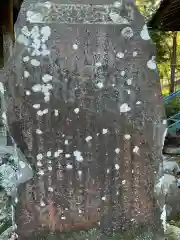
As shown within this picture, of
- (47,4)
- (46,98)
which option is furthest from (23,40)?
(46,98)

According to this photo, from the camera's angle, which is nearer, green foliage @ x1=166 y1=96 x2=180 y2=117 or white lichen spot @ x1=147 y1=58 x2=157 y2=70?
white lichen spot @ x1=147 y1=58 x2=157 y2=70

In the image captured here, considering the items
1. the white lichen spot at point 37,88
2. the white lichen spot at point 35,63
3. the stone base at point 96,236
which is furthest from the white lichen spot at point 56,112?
the stone base at point 96,236

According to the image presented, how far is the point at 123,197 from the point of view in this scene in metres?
2.37

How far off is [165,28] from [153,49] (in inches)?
315

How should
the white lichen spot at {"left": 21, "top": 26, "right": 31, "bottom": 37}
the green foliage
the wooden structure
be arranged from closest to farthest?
1. the white lichen spot at {"left": 21, "top": 26, "right": 31, "bottom": 37}
2. the wooden structure
3. the green foliage

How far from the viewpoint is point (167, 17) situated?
8.61m

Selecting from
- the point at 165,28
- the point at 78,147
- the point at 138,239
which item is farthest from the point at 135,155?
the point at 165,28

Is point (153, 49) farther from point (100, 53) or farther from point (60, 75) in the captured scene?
point (60, 75)

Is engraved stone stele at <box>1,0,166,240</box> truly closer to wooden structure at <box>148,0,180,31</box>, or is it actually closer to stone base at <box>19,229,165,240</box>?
stone base at <box>19,229,165,240</box>

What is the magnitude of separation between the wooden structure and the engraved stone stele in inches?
185

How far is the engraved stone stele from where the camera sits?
86.4 inches

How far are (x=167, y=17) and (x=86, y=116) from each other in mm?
6960

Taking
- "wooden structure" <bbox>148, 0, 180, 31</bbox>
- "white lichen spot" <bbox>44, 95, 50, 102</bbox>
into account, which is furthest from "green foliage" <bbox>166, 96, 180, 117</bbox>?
"white lichen spot" <bbox>44, 95, 50, 102</bbox>

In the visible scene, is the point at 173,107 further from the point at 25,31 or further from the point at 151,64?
the point at 25,31
